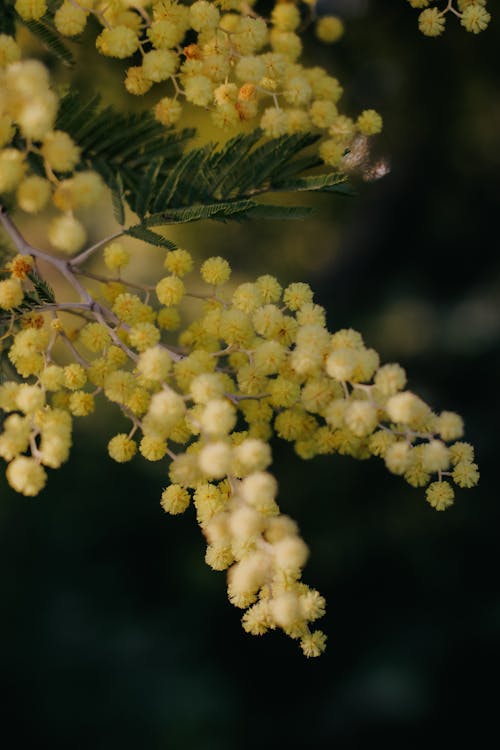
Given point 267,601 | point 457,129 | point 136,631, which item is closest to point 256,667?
point 136,631

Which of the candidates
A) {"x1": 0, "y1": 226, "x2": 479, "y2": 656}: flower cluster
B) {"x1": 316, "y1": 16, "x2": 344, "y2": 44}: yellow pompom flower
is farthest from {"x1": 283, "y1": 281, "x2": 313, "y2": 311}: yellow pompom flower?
{"x1": 316, "y1": 16, "x2": 344, "y2": 44}: yellow pompom flower

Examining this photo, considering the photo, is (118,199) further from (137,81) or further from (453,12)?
(453,12)

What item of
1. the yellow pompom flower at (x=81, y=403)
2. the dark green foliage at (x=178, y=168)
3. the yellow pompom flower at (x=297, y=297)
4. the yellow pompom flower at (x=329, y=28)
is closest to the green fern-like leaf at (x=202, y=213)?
the dark green foliage at (x=178, y=168)

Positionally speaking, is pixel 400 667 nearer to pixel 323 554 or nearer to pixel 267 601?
pixel 323 554

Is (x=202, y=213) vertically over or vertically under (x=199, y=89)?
under

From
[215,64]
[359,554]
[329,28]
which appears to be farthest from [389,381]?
[329,28]

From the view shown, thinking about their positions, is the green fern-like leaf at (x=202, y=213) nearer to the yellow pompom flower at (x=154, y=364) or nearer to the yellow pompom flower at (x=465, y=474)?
the yellow pompom flower at (x=154, y=364)

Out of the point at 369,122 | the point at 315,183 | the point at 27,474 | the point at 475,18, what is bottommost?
the point at 27,474
